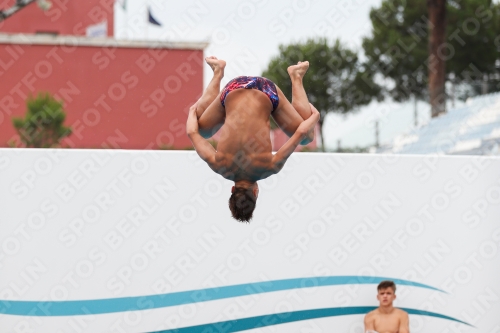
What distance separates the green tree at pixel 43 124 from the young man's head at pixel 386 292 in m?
11.0

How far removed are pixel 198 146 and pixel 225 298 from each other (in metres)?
2.76

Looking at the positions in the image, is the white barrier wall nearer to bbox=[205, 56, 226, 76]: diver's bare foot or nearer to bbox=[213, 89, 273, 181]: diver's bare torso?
bbox=[205, 56, 226, 76]: diver's bare foot

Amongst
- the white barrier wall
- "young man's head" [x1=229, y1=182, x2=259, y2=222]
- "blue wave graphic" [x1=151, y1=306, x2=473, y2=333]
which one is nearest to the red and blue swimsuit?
Result: "young man's head" [x1=229, y1=182, x2=259, y2=222]

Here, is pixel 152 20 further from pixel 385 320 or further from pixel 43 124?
pixel 385 320

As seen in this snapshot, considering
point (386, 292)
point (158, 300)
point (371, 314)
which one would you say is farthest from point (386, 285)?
point (158, 300)

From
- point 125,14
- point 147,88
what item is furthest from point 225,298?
point 125,14

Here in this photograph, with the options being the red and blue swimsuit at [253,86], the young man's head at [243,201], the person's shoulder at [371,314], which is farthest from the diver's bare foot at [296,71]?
the person's shoulder at [371,314]

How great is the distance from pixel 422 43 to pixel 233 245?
26.7 m

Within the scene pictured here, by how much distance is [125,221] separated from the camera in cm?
779

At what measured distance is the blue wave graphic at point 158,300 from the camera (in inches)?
300

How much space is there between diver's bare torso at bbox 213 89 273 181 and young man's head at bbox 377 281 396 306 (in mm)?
2912

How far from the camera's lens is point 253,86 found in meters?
5.59

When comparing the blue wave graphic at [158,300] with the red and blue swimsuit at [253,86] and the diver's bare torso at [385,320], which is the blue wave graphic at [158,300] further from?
the red and blue swimsuit at [253,86]

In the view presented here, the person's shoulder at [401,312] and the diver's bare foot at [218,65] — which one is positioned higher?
the diver's bare foot at [218,65]
